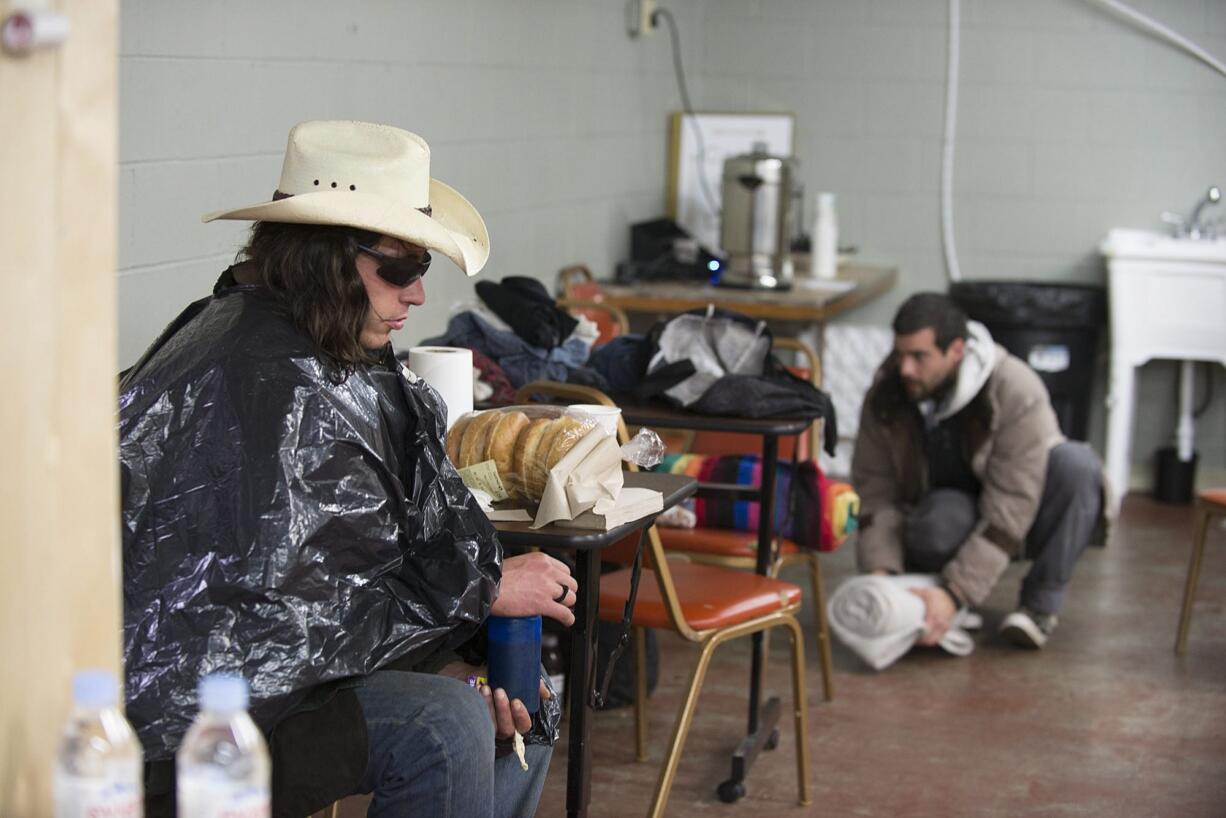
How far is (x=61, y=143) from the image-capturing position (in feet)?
3.31

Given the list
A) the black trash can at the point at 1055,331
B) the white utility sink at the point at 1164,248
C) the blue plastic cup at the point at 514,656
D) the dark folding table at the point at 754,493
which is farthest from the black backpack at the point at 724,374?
the white utility sink at the point at 1164,248

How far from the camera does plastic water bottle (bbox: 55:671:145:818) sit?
38.6 inches

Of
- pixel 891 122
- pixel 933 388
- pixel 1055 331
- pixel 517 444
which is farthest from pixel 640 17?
pixel 517 444

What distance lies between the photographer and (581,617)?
2.19 meters

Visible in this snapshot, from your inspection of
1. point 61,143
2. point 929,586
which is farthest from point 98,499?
point 929,586

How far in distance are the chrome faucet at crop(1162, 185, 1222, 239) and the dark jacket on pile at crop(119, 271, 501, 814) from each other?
449 cm

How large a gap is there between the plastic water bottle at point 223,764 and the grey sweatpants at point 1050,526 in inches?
126

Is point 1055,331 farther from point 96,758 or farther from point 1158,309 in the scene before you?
point 96,758

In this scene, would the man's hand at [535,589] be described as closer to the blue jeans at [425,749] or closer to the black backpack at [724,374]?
the blue jeans at [425,749]

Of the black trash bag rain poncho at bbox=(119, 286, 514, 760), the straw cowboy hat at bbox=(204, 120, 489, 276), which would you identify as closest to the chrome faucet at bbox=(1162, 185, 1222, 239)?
the straw cowboy hat at bbox=(204, 120, 489, 276)

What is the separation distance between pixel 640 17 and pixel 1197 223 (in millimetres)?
2250

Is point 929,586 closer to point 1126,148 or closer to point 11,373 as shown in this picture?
point 1126,148

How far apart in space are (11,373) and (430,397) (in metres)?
1.13

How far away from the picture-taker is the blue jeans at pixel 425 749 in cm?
183
